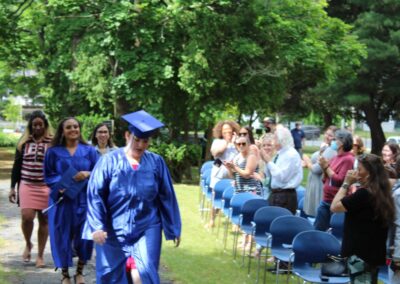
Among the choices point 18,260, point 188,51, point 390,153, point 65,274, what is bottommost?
point 18,260

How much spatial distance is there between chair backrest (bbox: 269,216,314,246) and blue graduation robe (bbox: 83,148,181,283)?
1.97 meters

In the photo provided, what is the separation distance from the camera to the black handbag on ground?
6490 millimetres

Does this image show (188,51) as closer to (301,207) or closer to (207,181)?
(207,181)

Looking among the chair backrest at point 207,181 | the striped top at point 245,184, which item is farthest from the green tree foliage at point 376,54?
the striped top at point 245,184

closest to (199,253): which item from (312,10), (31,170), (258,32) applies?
(31,170)

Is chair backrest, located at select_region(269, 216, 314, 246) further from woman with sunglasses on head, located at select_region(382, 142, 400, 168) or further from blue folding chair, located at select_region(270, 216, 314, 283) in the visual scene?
woman with sunglasses on head, located at select_region(382, 142, 400, 168)

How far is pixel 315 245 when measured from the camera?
7133 mm

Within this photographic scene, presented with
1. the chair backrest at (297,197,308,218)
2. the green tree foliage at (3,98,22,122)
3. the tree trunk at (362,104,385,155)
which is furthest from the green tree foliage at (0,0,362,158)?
the green tree foliage at (3,98,22,122)

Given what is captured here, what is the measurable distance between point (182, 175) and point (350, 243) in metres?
15.0

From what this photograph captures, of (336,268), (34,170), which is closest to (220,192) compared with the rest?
(34,170)

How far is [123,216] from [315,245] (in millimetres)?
2008

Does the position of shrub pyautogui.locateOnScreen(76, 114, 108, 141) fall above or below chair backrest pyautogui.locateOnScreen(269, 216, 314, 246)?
above

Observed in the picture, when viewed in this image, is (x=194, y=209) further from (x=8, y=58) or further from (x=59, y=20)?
(x=8, y=58)

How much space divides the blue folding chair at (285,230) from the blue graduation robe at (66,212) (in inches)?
75.4
